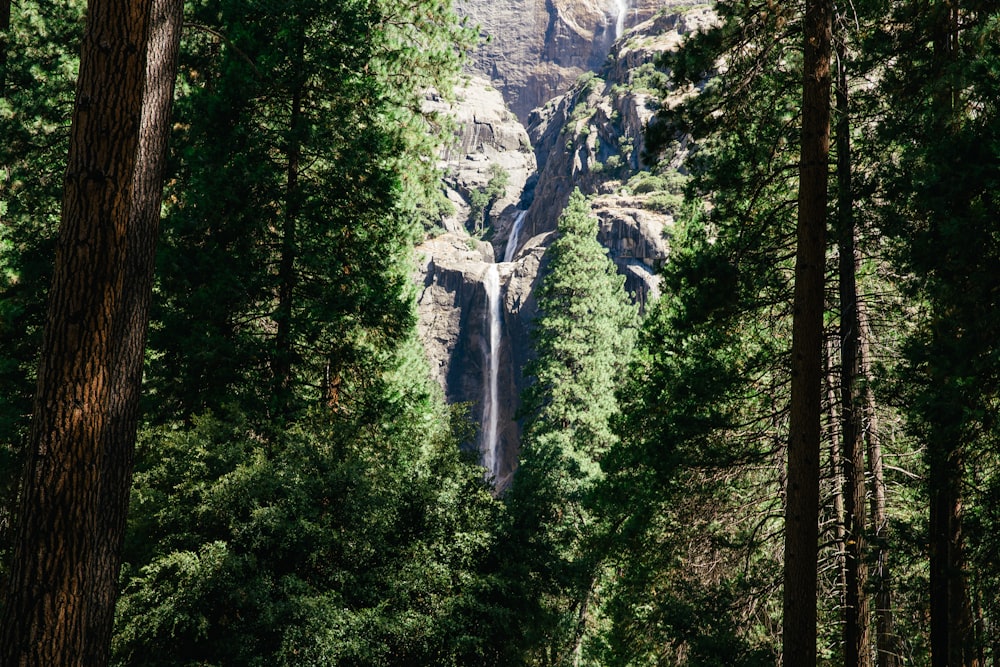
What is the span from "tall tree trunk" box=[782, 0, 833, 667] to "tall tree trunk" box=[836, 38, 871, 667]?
110 cm

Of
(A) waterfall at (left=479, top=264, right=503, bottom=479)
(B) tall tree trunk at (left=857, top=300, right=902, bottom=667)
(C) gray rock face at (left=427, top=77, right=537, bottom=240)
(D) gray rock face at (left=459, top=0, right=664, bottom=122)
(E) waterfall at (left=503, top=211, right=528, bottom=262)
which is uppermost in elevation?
(D) gray rock face at (left=459, top=0, right=664, bottom=122)

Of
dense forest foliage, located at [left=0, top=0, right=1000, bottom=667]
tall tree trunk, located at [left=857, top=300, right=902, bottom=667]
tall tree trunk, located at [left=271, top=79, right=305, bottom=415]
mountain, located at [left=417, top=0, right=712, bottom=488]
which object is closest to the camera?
dense forest foliage, located at [left=0, top=0, right=1000, bottom=667]

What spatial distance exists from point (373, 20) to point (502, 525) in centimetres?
778

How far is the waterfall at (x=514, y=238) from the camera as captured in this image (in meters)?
64.3

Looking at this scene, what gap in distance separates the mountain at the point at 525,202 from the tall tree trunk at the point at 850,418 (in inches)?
280

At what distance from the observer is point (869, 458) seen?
8102 mm

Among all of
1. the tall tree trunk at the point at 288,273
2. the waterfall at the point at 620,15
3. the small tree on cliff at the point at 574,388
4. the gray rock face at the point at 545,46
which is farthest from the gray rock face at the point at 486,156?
the tall tree trunk at the point at 288,273

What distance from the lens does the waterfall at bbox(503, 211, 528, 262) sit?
64.3 metres

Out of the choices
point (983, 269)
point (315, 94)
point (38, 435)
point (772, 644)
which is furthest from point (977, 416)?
point (315, 94)

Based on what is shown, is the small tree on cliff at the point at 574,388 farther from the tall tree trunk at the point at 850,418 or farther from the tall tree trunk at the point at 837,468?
the tall tree trunk at the point at 850,418

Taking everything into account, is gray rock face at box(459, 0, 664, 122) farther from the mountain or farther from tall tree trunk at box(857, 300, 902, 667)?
tall tree trunk at box(857, 300, 902, 667)

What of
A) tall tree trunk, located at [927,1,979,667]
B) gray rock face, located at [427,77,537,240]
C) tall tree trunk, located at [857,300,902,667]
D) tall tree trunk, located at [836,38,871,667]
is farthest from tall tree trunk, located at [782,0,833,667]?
gray rock face, located at [427,77,537,240]

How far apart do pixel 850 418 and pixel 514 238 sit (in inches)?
2398

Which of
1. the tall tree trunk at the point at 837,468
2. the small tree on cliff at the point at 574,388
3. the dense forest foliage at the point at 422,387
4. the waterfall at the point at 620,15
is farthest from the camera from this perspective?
the waterfall at the point at 620,15
